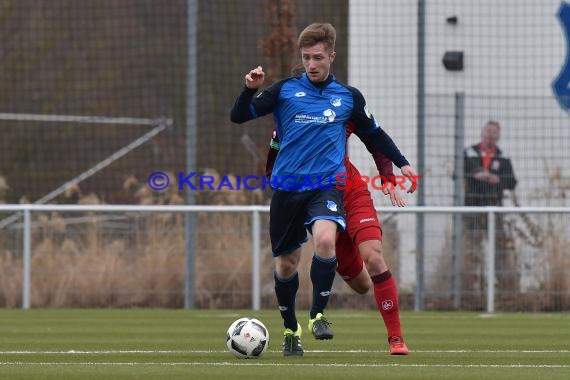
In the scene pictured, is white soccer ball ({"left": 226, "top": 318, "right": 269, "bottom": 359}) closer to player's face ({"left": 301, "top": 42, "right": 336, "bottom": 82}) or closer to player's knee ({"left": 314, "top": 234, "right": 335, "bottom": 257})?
player's knee ({"left": 314, "top": 234, "right": 335, "bottom": 257})

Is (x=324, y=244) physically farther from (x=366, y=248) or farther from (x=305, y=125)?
(x=305, y=125)

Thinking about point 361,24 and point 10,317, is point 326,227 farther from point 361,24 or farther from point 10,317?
point 361,24

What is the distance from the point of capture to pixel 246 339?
8516 mm

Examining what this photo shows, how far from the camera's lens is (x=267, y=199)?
18547 millimetres

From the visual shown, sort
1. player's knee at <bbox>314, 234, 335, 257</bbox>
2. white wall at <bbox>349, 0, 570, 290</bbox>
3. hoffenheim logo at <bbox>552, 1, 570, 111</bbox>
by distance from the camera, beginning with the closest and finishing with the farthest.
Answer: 1. player's knee at <bbox>314, 234, 335, 257</bbox>
2. white wall at <bbox>349, 0, 570, 290</bbox>
3. hoffenheim logo at <bbox>552, 1, 570, 111</bbox>

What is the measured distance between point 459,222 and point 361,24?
3.51 meters

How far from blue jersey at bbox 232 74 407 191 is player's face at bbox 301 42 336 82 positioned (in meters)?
0.12

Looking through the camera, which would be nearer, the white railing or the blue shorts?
the blue shorts

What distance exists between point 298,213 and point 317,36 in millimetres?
1103

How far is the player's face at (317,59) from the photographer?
8828 mm

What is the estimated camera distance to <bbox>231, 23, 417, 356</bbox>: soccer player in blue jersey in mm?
8797

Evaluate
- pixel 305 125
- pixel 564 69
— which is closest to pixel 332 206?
pixel 305 125

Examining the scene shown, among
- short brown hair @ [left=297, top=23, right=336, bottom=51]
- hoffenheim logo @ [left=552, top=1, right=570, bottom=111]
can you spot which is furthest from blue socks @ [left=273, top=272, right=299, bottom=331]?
hoffenheim logo @ [left=552, top=1, right=570, bottom=111]

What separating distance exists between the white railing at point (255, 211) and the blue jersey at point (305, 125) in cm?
719
